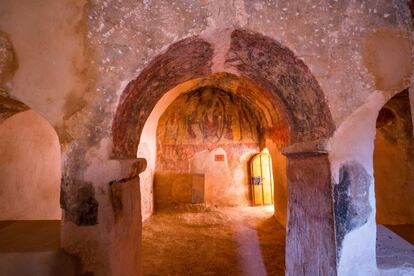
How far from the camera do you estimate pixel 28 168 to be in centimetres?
358

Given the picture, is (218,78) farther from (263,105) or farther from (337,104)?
(337,104)

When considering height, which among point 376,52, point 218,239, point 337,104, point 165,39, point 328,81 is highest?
point 165,39

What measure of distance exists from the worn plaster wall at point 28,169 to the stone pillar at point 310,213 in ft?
11.3

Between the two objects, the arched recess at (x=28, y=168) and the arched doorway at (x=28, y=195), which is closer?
the arched doorway at (x=28, y=195)

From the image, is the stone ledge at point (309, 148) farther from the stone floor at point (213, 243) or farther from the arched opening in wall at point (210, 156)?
the arched opening in wall at point (210, 156)

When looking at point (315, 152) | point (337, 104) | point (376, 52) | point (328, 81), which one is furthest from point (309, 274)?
point (376, 52)

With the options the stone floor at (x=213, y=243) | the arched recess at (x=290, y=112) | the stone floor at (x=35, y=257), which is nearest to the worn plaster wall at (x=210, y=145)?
the stone floor at (x=213, y=243)

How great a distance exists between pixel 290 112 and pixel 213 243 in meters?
3.31

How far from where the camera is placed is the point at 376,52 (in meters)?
1.79

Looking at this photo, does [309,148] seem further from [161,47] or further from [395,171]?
[395,171]

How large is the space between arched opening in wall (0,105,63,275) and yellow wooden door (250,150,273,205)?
562 centimetres

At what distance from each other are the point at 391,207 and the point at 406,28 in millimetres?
2866

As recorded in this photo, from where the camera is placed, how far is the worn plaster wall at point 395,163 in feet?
10.6

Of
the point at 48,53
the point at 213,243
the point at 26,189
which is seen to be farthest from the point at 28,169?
the point at 213,243
